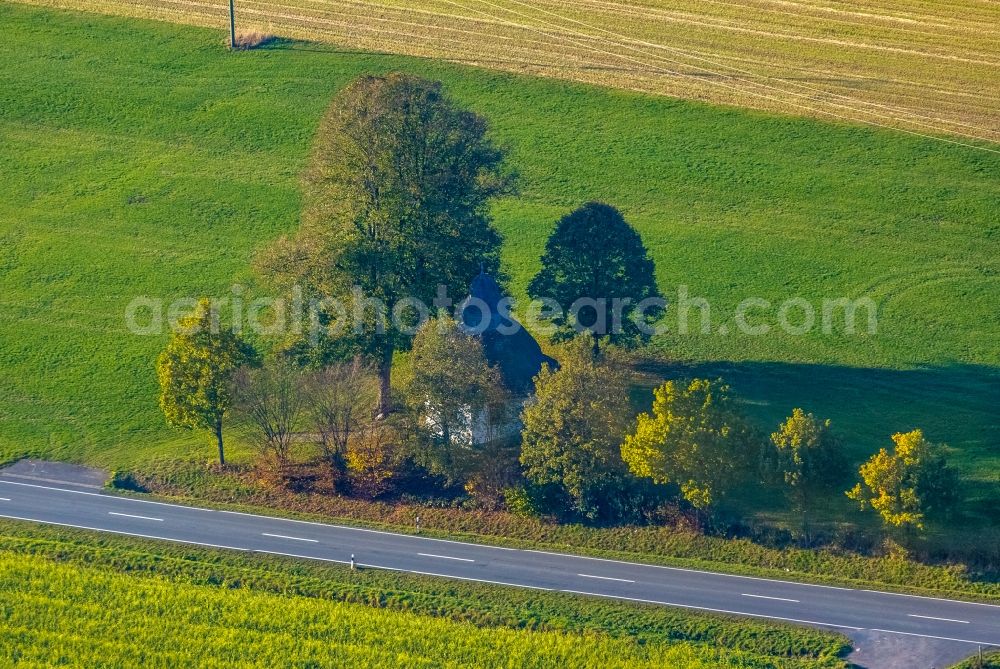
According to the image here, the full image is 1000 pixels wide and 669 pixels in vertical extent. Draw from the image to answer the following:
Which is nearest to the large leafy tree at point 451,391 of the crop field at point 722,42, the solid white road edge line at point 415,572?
the solid white road edge line at point 415,572

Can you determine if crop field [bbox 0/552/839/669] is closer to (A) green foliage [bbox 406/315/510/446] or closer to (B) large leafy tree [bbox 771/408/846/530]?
(B) large leafy tree [bbox 771/408/846/530]

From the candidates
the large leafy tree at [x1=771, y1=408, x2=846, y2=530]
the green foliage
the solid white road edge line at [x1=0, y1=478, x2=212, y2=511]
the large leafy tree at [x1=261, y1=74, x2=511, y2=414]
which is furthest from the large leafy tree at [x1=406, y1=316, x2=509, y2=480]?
the large leafy tree at [x1=771, y1=408, x2=846, y2=530]

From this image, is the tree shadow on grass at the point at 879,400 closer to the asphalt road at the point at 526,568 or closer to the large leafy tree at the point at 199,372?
the asphalt road at the point at 526,568

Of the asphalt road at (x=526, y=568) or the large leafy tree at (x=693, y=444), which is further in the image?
the large leafy tree at (x=693, y=444)

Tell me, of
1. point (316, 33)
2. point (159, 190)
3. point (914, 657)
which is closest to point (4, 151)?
point (159, 190)

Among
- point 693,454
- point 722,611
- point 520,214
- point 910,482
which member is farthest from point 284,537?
point 520,214

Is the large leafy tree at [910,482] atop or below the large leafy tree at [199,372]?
below
